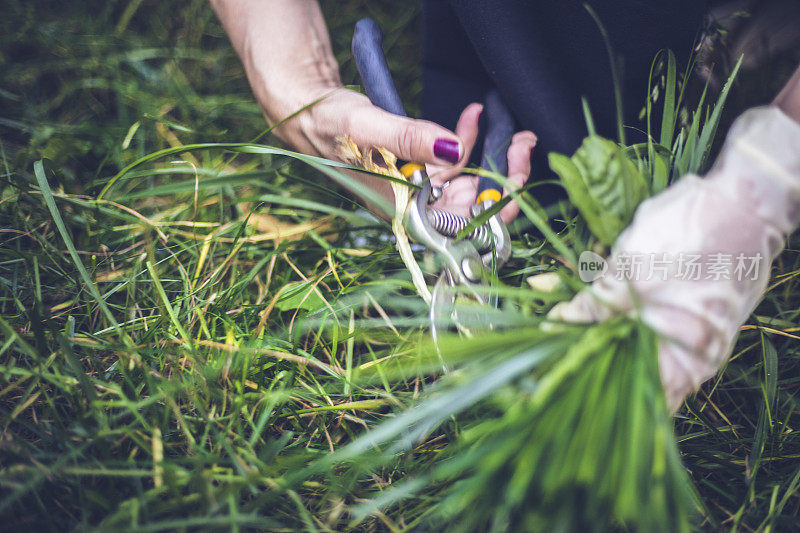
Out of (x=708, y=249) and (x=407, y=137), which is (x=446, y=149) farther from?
(x=708, y=249)

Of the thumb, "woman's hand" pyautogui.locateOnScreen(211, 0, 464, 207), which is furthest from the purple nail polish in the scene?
"woman's hand" pyautogui.locateOnScreen(211, 0, 464, 207)

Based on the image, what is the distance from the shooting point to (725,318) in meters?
0.44

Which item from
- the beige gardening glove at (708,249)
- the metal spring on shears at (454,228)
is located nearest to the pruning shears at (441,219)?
the metal spring on shears at (454,228)

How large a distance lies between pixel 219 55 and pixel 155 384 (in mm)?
1028

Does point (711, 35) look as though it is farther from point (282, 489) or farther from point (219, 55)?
point (219, 55)

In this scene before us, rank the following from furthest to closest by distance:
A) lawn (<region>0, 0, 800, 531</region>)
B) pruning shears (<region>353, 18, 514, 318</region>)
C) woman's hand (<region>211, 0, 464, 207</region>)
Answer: woman's hand (<region>211, 0, 464, 207</region>) → pruning shears (<region>353, 18, 514, 318</region>) → lawn (<region>0, 0, 800, 531</region>)

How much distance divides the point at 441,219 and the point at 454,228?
0.08ft

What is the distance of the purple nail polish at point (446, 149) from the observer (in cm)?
66

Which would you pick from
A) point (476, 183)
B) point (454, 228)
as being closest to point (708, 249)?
point (454, 228)

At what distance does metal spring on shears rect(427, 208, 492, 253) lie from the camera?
2.16 ft

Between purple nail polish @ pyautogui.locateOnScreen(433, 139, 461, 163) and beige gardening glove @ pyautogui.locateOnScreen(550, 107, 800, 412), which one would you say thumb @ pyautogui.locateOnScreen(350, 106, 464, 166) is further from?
beige gardening glove @ pyautogui.locateOnScreen(550, 107, 800, 412)

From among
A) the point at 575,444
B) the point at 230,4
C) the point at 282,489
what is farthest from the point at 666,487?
the point at 230,4

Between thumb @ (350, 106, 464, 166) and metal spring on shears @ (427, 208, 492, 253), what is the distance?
0.27 ft

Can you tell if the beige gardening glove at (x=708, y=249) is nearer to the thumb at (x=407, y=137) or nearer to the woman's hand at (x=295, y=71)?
the thumb at (x=407, y=137)
